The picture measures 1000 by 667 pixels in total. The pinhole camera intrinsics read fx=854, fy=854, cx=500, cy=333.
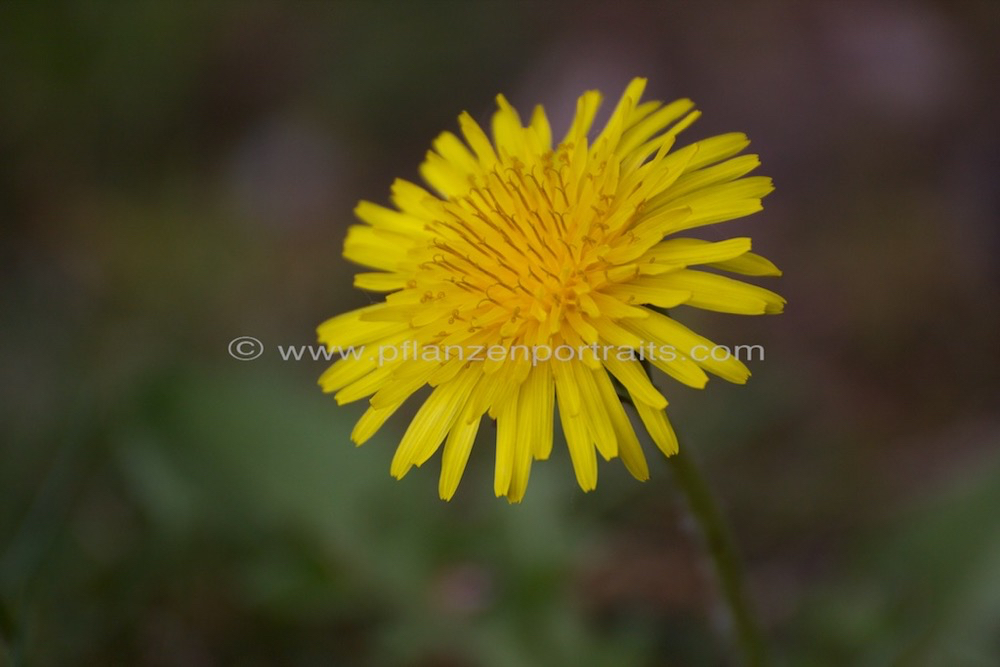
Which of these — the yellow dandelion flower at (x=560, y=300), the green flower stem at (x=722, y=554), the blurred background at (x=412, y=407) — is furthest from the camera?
the blurred background at (x=412, y=407)

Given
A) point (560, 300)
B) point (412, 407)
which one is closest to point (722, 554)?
point (560, 300)

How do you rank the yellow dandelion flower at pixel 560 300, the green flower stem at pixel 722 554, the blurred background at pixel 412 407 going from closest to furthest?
the yellow dandelion flower at pixel 560 300
the green flower stem at pixel 722 554
the blurred background at pixel 412 407

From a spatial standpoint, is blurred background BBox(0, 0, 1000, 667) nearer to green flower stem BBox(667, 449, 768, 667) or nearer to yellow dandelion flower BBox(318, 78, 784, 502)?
green flower stem BBox(667, 449, 768, 667)

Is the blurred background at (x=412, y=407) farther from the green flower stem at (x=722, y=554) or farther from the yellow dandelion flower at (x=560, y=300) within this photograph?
the yellow dandelion flower at (x=560, y=300)

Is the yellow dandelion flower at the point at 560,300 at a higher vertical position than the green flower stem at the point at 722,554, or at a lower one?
higher

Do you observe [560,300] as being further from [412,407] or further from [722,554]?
[412,407]

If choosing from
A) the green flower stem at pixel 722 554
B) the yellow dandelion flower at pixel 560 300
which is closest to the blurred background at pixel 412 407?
the green flower stem at pixel 722 554

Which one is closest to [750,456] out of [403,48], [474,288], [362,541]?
[362,541]
